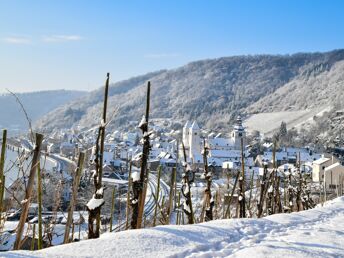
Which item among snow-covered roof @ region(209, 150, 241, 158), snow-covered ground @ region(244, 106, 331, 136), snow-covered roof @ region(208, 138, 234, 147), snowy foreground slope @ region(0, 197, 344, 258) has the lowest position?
snowy foreground slope @ region(0, 197, 344, 258)

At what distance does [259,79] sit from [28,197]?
199 metres

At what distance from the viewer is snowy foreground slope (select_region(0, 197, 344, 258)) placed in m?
3.32

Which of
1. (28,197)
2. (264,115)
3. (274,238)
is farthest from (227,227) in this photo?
(264,115)

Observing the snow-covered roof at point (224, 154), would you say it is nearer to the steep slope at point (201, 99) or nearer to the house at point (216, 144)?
Answer: the house at point (216, 144)

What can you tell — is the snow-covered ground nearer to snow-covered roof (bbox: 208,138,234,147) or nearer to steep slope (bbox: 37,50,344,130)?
steep slope (bbox: 37,50,344,130)

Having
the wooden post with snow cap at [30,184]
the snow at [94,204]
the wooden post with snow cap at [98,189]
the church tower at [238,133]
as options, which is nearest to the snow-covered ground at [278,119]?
the church tower at [238,133]

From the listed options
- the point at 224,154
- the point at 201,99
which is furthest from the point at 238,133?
the point at 201,99

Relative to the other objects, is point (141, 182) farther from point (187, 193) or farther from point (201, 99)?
point (201, 99)

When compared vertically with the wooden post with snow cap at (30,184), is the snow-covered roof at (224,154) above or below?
above

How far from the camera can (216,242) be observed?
4.12 metres

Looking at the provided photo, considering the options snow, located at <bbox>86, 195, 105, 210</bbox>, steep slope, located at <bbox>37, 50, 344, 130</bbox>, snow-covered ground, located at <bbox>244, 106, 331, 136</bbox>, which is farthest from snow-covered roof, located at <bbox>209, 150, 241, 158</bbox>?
steep slope, located at <bbox>37, 50, 344, 130</bbox>

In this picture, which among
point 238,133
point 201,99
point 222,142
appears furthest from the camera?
point 201,99

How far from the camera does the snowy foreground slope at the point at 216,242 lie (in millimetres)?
3320

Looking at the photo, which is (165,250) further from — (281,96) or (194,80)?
(194,80)
